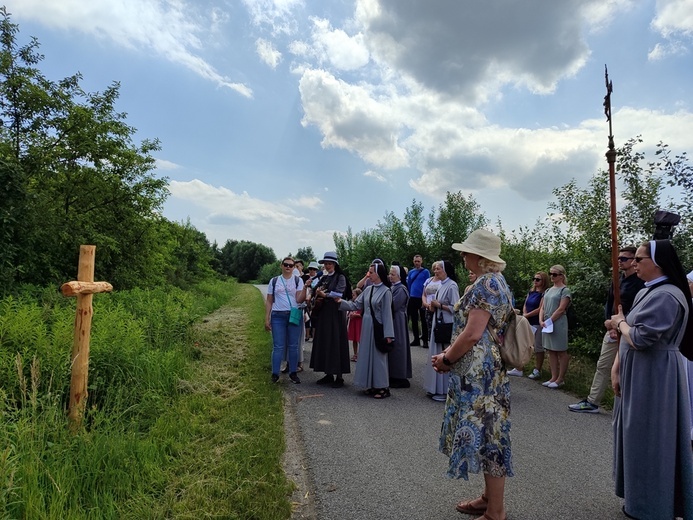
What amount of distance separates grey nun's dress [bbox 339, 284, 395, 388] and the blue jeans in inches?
48.7

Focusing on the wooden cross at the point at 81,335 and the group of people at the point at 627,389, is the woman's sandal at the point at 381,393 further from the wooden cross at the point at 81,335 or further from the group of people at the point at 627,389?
the wooden cross at the point at 81,335

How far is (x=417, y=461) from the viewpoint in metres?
4.18

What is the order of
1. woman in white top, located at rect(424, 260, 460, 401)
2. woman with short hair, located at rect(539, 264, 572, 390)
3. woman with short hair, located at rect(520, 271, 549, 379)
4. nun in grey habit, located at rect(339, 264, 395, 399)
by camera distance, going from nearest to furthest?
woman in white top, located at rect(424, 260, 460, 401) → nun in grey habit, located at rect(339, 264, 395, 399) → woman with short hair, located at rect(539, 264, 572, 390) → woman with short hair, located at rect(520, 271, 549, 379)

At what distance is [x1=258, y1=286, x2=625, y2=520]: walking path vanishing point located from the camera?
3348mm

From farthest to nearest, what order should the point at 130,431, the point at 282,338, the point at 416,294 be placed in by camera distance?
the point at 416,294 < the point at 282,338 < the point at 130,431

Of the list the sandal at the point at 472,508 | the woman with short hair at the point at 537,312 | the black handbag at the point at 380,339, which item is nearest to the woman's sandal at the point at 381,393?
the black handbag at the point at 380,339

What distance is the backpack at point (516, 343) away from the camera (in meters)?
3.01

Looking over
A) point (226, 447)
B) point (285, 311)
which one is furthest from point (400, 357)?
point (226, 447)

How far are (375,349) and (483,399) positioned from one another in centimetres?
369

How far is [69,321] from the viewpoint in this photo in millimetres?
6277

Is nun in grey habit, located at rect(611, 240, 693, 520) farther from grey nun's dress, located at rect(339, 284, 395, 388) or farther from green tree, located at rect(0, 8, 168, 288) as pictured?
green tree, located at rect(0, 8, 168, 288)

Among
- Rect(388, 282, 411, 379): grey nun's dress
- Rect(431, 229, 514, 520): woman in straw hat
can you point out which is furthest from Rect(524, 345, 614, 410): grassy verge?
Rect(431, 229, 514, 520): woman in straw hat

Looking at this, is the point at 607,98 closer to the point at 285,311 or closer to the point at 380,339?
the point at 380,339

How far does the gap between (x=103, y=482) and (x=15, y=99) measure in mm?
12078
